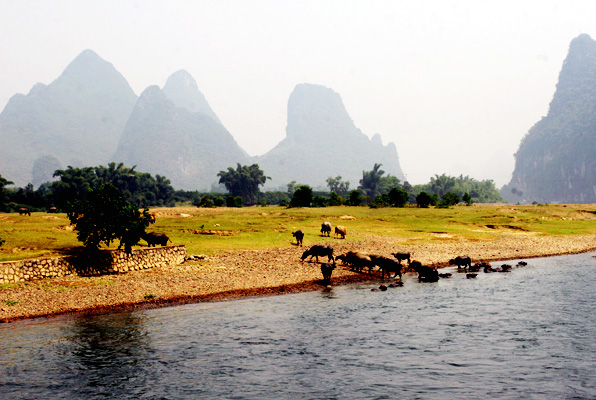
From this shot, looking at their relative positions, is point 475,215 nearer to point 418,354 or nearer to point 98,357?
point 418,354

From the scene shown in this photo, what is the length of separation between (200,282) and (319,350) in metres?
15.0

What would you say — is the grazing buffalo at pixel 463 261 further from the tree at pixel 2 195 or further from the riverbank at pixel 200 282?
the tree at pixel 2 195

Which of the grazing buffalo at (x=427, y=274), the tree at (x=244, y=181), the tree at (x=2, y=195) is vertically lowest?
the grazing buffalo at (x=427, y=274)

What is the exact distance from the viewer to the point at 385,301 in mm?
28125

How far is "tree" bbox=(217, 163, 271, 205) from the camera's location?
190 meters

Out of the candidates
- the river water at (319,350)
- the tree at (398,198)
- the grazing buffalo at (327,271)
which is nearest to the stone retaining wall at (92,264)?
the river water at (319,350)

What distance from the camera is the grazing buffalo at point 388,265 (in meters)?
36.1

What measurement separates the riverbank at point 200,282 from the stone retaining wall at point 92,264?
0.64 m

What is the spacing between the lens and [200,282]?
32.3 m

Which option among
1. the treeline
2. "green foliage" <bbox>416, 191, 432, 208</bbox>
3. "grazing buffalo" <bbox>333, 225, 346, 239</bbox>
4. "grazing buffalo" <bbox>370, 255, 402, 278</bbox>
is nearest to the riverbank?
"grazing buffalo" <bbox>370, 255, 402, 278</bbox>

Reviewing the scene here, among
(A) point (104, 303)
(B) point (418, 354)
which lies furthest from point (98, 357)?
(B) point (418, 354)

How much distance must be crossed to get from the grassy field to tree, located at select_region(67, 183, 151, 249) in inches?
111

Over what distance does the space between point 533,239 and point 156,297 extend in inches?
1906

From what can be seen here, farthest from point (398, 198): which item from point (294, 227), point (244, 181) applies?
point (244, 181)
